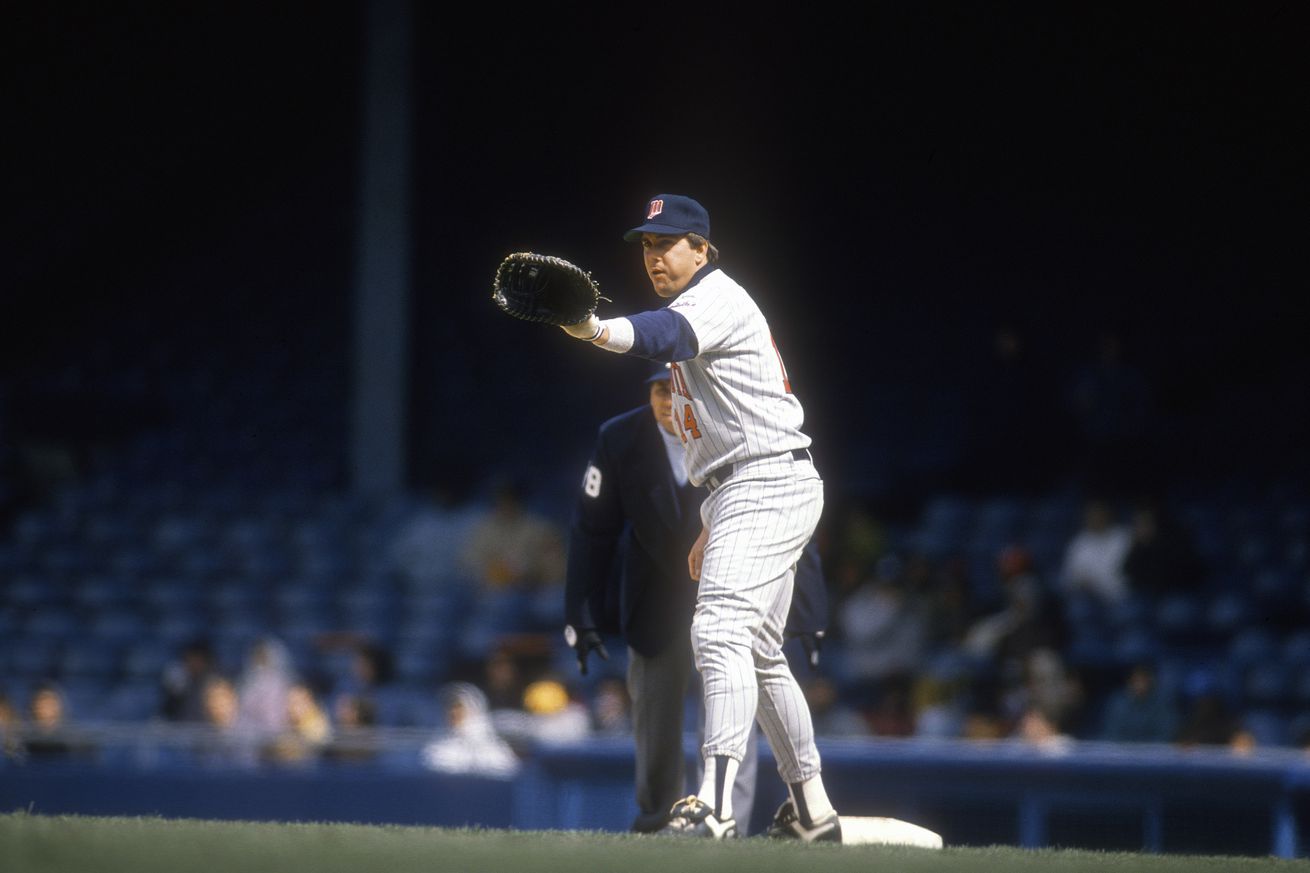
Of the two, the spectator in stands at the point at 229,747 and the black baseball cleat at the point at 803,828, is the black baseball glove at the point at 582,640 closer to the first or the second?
the black baseball cleat at the point at 803,828

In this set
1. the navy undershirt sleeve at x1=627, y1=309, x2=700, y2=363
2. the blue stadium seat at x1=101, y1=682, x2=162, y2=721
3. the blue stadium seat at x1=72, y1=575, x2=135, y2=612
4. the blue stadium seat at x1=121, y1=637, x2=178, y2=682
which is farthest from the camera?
the blue stadium seat at x1=72, y1=575, x2=135, y2=612

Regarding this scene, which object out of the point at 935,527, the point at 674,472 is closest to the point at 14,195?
→ the point at 935,527

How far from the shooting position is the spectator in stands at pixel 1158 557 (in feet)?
27.6

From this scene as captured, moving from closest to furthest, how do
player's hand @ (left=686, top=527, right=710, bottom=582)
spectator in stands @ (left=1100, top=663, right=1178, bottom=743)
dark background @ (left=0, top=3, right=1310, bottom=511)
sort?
player's hand @ (left=686, top=527, right=710, bottom=582), spectator in stands @ (left=1100, top=663, right=1178, bottom=743), dark background @ (left=0, top=3, right=1310, bottom=511)

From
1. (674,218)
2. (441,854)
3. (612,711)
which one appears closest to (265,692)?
(612,711)

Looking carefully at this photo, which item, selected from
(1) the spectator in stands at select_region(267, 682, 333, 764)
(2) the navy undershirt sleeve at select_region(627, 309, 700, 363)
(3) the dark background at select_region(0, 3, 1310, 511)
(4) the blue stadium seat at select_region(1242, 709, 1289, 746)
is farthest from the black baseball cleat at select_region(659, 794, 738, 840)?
(3) the dark background at select_region(0, 3, 1310, 511)

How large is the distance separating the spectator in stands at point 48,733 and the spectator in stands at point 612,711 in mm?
2278

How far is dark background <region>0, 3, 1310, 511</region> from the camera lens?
1132 centimetres

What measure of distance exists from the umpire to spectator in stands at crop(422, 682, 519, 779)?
2324 mm

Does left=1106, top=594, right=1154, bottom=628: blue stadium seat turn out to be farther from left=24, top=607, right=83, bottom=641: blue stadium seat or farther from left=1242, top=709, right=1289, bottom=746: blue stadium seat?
left=24, top=607, right=83, bottom=641: blue stadium seat

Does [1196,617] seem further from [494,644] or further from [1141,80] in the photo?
[1141,80]

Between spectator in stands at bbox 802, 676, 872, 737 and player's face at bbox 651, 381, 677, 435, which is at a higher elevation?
player's face at bbox 651, 381, 677, 435

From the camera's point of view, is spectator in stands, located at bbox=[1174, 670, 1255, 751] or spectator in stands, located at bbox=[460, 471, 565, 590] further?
spectator in stands, located at bbox=[460, 471, 565, 590]

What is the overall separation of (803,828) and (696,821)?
37cm
